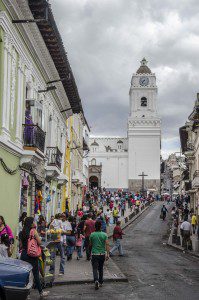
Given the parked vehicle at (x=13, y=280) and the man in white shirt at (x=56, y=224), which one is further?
the man in white shirt at (x=56, y=224)

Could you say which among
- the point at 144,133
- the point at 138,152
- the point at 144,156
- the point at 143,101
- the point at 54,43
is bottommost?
the point at 54,43

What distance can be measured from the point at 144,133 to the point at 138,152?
357 cm

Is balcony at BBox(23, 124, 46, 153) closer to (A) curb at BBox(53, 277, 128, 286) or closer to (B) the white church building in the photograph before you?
(A) curb at BBox(53, 277, 128, 286)

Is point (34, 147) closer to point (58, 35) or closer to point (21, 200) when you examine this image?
point (21, 200)

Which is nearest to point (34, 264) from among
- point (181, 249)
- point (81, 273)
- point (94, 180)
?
point (81, 273)

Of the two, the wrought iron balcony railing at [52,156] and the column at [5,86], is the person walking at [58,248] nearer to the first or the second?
the column at [5,86]

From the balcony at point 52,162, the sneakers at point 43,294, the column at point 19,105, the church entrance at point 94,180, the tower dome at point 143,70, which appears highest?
the tower dome at point 143,70

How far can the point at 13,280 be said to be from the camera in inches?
292

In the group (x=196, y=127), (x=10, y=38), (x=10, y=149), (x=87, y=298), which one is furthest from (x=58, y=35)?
(x=196, y=127)

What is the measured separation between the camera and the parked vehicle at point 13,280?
7.25 m

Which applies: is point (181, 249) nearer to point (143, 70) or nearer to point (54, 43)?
point (54, 43)

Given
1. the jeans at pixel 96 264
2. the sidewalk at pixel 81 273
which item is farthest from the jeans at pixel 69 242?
the jeans at pixel 96 264

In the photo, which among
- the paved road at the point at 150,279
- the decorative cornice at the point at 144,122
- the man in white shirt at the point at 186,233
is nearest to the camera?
the paved road at the point at 150,279

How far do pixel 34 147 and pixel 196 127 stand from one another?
21081 mm
